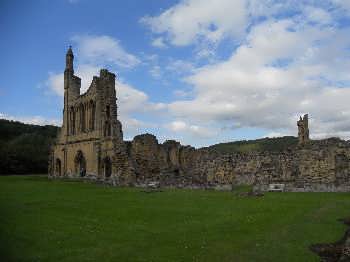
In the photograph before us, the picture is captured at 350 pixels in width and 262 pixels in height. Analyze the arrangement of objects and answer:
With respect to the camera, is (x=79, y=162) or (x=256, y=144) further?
(x=256, y=144)

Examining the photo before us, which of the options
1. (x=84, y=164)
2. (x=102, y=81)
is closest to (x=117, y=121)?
(x=102, y=81)

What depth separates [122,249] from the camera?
10.1 m

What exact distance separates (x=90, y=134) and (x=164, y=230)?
37.6 meters

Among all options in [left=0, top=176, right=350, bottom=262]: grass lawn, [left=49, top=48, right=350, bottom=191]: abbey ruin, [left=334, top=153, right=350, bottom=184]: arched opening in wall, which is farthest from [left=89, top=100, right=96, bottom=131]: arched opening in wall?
[left=0, top=176, right=350, bottom=262]: grass lawn

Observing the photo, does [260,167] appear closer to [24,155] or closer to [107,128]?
[107,128]

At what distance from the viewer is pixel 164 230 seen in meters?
12.6

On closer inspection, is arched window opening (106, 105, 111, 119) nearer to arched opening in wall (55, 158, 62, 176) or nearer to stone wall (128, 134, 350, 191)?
stone wall (128, 134, 350, 191)

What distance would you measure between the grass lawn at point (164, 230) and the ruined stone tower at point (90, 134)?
776 inches

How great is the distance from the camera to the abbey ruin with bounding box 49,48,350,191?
3077cm

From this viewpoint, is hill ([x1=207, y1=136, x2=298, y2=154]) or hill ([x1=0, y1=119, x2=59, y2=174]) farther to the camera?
hill ([x1=207, y1=136, x2=298, y2=154])

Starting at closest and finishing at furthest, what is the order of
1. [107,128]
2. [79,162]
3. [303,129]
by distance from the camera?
[303,129] → [107,128] → [79,162]

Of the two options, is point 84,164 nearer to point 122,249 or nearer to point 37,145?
point 37,145

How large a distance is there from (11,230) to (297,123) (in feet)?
114

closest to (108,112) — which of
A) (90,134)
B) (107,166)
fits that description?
(90,134)
